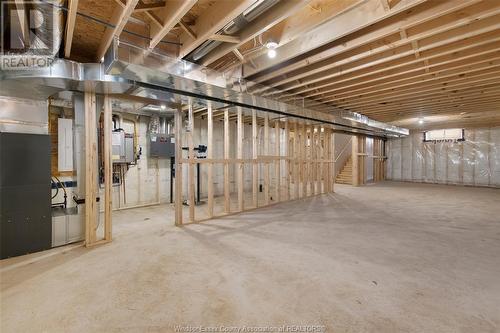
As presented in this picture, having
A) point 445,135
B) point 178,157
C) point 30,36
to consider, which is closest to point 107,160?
point 178,157

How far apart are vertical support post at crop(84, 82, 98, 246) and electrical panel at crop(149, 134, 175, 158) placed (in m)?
2.07

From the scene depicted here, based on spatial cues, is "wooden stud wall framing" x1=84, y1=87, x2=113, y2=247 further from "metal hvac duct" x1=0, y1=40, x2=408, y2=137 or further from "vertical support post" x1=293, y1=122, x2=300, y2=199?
"vertical support post" x1=293, y1=122, x2=300, y2=199

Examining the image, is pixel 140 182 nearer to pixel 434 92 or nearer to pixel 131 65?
pixel 131 65

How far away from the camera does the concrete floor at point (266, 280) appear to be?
5.13 ft

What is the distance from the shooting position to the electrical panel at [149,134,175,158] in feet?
16.2

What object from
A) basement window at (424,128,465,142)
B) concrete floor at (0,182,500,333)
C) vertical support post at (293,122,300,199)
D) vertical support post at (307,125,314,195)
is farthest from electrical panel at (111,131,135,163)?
basement window at (424,128,465,142)

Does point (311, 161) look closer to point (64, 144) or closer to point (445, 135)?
point (64, 144)

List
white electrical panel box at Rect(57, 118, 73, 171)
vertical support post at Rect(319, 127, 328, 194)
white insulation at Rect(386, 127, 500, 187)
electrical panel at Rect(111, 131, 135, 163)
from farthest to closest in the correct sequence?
white insulation at Rect(386, 127, 500, 187) → vertical support post at Rect(319, 127, 328, 194) → electrical panel at Rect(111, 131, 135, 163) → white electrical panel box at Rect(57, 118, 73, 171)

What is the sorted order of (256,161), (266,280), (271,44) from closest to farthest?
(266,280) < (271,44) < (256,161)

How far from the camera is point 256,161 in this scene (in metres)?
4.73

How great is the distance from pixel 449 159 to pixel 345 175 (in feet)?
12.6

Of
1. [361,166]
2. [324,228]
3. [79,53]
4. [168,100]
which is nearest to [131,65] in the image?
[168,100]

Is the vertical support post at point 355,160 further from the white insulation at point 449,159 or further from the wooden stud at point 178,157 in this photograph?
the wooden stud at point 178,157

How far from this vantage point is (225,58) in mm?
3160
